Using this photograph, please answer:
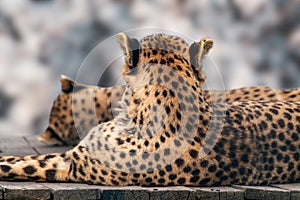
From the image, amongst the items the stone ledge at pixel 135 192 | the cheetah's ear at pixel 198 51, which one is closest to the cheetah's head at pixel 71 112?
the cheetah's ear at pixel 198 51

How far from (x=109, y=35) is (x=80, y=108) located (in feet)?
7.78

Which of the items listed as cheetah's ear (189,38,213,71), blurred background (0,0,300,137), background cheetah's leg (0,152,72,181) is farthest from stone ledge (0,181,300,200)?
blurred background (0,0,300,137)

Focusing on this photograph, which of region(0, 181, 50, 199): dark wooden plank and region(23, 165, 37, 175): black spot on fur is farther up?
region(23, 165, 37, 175): black spot on fur

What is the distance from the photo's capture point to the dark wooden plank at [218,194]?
4.65m

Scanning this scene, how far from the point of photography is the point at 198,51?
4938 millimetres

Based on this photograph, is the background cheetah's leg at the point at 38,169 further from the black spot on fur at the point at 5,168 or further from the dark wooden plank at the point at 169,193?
the dark wooden plank at the point at 169,193

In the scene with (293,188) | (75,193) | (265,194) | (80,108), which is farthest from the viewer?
(80,108)

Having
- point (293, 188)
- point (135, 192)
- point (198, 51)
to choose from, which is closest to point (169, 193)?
point (135, 192)

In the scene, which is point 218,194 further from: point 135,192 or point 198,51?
point 198,51

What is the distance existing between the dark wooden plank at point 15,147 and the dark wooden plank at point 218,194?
1403 mm

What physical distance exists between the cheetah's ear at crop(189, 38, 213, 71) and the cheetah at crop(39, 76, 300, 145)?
114 cm

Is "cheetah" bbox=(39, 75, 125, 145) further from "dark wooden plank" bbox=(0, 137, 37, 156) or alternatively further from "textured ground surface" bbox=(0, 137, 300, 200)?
"textured ground surface" bbox=(0, 137, 300, 200)

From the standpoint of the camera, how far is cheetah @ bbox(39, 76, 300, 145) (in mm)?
6168

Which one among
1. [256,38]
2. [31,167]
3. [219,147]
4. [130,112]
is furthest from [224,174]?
[256,38]
